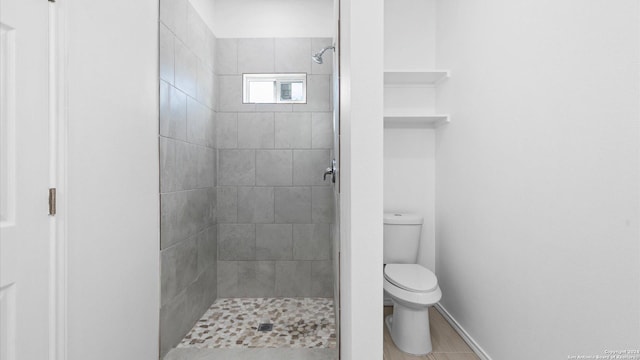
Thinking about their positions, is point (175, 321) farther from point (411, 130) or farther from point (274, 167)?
point (411, 130)

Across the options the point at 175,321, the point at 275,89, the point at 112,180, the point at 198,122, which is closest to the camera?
the point at 112,180

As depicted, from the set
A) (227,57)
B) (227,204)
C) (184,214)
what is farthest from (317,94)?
(184,214)

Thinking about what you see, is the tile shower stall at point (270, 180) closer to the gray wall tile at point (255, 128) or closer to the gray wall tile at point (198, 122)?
the gray wall tile at point (255, 128)

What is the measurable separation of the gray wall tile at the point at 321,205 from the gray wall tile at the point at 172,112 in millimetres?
1221

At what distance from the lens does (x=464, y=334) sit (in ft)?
6.98

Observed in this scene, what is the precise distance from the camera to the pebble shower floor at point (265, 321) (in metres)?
2.15

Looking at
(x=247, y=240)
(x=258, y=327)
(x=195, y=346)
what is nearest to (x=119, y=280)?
(x=195, y=346)

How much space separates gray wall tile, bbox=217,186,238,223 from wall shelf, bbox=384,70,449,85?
1638 mm

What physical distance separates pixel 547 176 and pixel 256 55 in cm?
242

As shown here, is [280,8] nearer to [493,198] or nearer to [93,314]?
[493,198]

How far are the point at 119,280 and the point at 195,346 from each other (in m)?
0.91

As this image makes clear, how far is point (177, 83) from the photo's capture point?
6.81ft

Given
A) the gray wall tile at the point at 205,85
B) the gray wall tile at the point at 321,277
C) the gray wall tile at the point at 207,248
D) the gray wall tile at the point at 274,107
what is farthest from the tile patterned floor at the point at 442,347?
the gray wall tile at the point at 205,85

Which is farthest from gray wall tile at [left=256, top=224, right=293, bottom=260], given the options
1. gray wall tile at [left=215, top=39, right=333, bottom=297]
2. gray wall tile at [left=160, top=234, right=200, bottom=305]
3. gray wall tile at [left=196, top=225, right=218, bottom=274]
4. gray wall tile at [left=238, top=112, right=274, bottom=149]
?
gray wall tile at [left=238, top=112, right=274, bottom=149]
